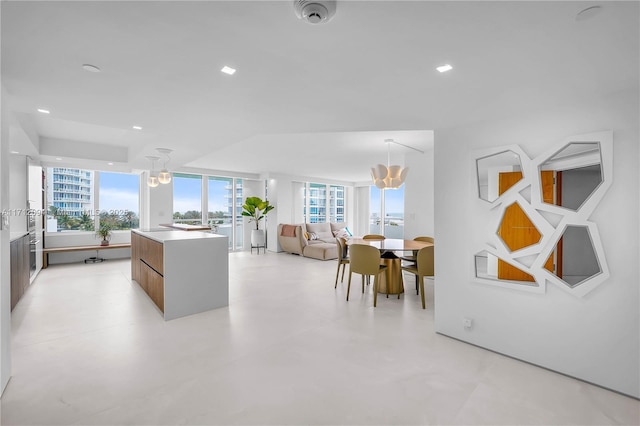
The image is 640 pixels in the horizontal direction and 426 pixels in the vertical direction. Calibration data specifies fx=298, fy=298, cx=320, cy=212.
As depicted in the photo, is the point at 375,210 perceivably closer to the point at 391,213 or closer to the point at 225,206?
the point at 391,213

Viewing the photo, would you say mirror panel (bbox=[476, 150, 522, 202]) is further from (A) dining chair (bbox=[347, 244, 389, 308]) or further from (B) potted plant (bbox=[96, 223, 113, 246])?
(B) potted plant (bbox=[96, 223, 113, 246])

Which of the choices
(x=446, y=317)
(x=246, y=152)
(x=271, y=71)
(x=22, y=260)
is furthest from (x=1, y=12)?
(x=246, y=152)

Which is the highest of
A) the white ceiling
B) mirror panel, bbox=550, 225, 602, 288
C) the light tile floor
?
the white ceiling

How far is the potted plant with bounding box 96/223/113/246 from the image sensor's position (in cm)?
695

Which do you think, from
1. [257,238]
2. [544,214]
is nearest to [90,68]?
[544,214]

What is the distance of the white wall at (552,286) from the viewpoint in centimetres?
209

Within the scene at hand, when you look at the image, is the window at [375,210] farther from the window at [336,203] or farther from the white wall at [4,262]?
the white wall at [4,262]

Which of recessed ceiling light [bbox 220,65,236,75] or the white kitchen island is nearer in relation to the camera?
recessed ceiling light [bbox 220,65,236,75]

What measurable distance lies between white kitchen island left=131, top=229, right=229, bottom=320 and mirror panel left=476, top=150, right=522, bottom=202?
3121 mm

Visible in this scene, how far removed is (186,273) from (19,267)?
238 centimetres

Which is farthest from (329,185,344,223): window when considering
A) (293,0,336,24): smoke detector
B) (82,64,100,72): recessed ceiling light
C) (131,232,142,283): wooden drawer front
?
(293,0,336,24): smoke detector

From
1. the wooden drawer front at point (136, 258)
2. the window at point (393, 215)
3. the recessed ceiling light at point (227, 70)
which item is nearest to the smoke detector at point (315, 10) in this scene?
the recessed ceiling light at point (227, 70)

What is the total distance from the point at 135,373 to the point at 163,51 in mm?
2320

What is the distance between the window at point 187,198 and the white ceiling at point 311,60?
5.31 meters
